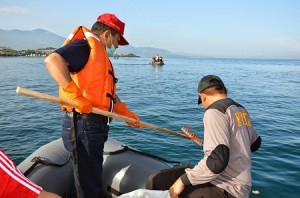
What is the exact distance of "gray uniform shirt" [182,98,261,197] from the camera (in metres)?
2.99

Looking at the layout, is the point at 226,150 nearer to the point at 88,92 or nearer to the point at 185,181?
the point at 185,181

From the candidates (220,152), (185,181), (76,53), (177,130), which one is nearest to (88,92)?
(76,53)

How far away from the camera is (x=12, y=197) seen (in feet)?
6.58

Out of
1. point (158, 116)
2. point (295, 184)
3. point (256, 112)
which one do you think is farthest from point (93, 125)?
point (256, 112)

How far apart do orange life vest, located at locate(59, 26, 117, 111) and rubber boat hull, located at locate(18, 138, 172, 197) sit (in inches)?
52.5

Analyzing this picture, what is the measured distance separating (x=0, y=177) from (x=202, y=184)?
85.2 inches

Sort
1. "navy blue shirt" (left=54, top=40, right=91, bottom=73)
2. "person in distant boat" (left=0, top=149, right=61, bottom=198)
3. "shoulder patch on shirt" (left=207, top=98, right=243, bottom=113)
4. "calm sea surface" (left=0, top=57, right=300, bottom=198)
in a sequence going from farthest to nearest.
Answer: "calm sea surface" (left=0, top=57, right=300, bottom=198) < "navy blue shirt" (left=54, top=40, right=91, bottom=73) < "shoulder patch on shirt" (left=207, top=98, right=243, bottom=113) < "person in distant boat" (left=0, top=149, right=61, bottom=198)

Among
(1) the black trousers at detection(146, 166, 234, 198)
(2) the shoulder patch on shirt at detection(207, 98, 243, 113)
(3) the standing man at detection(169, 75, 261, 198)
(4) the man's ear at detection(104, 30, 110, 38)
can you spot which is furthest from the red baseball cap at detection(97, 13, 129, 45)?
(1) the black trousers at detection(146, 166, 234, 198)

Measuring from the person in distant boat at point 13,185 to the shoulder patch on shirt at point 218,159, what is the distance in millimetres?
1580

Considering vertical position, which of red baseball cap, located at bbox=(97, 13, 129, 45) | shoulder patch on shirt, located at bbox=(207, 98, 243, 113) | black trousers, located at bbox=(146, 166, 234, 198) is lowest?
black trousers, located at bbox=(146, 166, 234, 198)

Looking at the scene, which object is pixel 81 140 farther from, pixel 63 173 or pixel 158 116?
pixel 158 116

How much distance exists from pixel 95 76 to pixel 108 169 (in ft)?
6.15

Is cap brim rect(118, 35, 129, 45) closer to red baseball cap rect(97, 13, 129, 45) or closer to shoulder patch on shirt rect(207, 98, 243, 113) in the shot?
red baseball cap rect(97, 13, 129, 45)

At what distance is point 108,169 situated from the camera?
4797 mm
